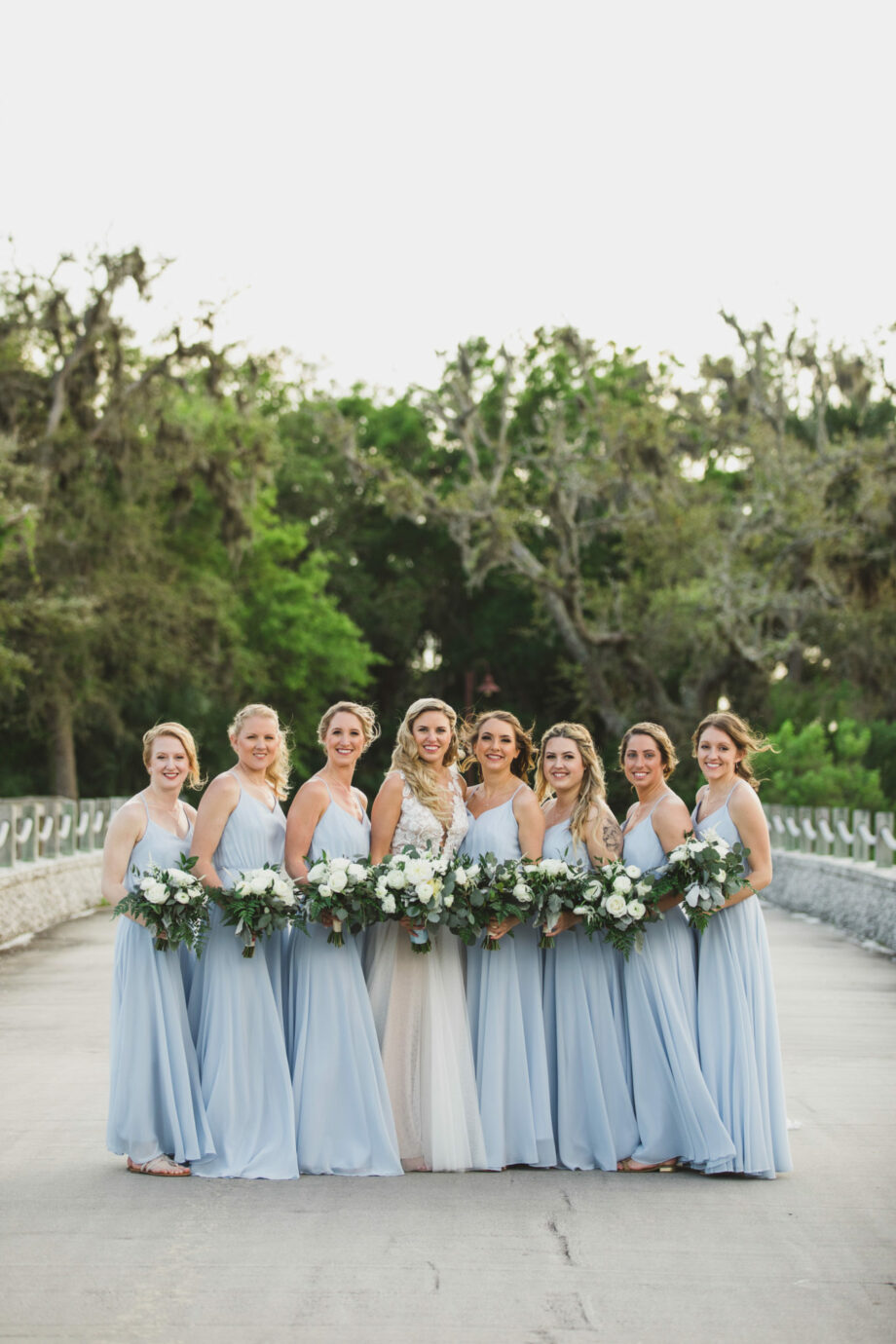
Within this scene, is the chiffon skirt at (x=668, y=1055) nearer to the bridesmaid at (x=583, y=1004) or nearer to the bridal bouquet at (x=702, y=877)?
the bridesmaid at (x=583, y=1004)

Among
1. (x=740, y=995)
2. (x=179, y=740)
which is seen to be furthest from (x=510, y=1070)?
(x=179, y=740)

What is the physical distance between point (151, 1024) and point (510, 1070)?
1.56m

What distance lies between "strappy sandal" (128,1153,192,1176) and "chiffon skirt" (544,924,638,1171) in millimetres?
1637

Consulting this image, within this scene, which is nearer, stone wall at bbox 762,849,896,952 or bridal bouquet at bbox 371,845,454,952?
bridal bouquet at bbox 371,845,454,952

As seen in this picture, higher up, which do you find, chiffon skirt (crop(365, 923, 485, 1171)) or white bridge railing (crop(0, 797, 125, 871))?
white bridge railing (crop(0, 797, 125, 871))

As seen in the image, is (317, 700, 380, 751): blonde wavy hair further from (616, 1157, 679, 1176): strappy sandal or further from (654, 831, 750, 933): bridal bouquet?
(616, 1157, 679, 1176): strappy sandal

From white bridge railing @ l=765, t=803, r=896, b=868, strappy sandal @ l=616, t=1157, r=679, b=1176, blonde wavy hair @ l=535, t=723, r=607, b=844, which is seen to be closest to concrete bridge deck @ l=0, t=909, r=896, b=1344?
strappy sandal @ l=616, t=1157, r=679, b=1176

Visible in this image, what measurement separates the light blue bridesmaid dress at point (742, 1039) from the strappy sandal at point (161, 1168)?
224cm

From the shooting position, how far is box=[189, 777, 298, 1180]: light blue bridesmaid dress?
7379 millimetres

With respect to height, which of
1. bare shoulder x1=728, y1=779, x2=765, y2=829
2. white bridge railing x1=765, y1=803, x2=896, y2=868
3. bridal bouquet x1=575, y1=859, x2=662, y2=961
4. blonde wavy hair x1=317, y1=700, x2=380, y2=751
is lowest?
white bridge railing x1=765, y1=803, x2=896, y2=868

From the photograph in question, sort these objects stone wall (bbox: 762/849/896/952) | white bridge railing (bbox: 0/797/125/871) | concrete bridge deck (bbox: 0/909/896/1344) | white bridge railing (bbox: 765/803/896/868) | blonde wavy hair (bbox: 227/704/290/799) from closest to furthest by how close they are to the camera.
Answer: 1. concrete bridge deck (bbox: 0/909/896/1344)
2. blonde wavy hair (bbox: 227/704/290/799)
3. stone wall (bbox: 762/849/896/952)
4. white bridge railing (bbox: 0/797/125/871)
5. white bridge railing (bbox: 765/803/896/868)

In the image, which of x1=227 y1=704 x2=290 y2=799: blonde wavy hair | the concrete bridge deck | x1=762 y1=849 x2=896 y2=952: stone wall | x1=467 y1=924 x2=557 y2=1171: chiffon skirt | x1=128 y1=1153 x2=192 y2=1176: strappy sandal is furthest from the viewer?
x1=762 y1=849 x2=896 y2=952: stone wall

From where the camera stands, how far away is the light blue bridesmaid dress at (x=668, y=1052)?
7453mm

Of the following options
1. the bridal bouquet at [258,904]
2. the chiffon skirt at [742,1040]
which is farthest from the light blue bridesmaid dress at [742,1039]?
the bridal bouquet at [258,904]
